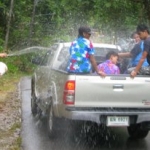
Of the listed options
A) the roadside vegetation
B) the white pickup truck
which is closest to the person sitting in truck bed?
the white pickup truck

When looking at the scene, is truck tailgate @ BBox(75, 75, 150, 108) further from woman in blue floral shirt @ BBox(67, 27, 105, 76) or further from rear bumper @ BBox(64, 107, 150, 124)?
woman in blue floral shirt @ BBox(67, 27, 105, 76)

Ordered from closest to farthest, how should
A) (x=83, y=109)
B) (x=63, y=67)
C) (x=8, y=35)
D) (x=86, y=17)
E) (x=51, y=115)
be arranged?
1. (x=83, y=109)
2. (x=51, y=115)
3. (x=63, y=67)
4. (x=86, y=17)
5. (x=8, y=35)

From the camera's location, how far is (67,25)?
2850cm

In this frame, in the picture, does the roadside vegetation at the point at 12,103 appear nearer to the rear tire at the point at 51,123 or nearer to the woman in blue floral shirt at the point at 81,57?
the rear tire at the point at 51,123

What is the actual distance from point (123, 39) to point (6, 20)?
6.69 metres

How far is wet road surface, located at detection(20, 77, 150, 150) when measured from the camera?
7.71 meters

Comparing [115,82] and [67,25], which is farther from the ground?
[67,25]

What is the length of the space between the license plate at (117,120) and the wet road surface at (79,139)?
2.22ft

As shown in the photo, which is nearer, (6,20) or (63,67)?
(63,67)

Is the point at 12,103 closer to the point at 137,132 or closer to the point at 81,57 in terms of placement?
the point at 137,132

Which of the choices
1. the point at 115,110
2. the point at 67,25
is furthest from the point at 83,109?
the point at 67,25

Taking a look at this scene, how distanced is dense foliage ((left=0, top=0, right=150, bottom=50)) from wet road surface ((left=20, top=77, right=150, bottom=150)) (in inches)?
361

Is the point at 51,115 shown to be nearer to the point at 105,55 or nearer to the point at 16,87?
the point at 105,55

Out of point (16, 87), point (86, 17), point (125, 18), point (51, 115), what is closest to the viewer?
point (51, 115)
